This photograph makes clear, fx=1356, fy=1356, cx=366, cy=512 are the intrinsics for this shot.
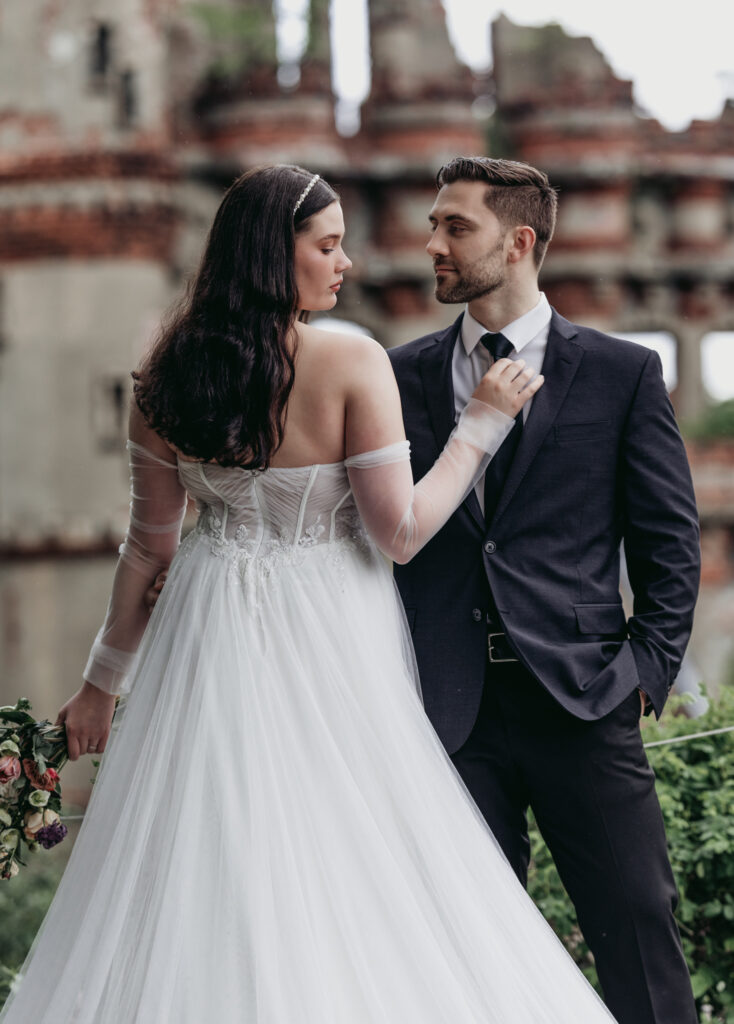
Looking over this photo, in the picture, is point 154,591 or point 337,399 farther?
point 154,591

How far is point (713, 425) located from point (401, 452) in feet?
40.3

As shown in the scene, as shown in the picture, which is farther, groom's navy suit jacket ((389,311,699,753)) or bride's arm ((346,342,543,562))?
groom's navy suit jacket ((389,311,699,753))

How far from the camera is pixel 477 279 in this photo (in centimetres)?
271

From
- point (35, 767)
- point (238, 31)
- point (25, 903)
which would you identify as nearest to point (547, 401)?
point (35, 767)

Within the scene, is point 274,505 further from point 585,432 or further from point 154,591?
point 585,432

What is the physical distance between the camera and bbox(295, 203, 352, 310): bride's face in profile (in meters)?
2.45

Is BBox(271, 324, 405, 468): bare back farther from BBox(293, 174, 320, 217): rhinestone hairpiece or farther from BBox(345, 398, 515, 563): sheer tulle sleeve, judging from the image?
BBox(293, 174, 320, 217): rhinestone hairpiece

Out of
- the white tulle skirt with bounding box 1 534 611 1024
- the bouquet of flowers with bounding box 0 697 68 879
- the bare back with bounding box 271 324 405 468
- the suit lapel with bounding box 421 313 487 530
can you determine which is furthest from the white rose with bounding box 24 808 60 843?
the suit lapel with bounding box 421 313 487 530

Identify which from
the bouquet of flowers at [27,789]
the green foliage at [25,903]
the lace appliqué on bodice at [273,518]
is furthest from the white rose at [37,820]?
the green foliage at [25,903]

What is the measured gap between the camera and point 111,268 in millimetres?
13312

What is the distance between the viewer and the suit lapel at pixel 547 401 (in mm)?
2662

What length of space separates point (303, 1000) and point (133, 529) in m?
1.00

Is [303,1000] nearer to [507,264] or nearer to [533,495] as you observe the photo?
[533,495]

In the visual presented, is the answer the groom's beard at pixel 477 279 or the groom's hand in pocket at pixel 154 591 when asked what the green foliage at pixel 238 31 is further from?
the groom's hand in pocket at pixel 154 591
